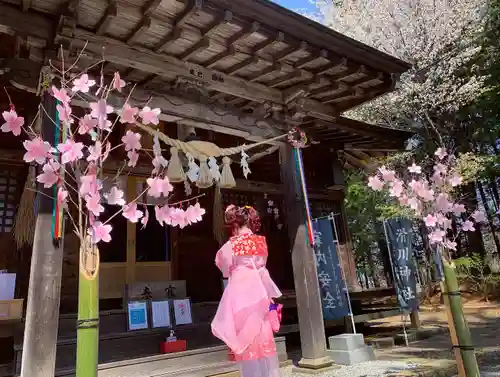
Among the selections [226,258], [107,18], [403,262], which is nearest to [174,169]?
[107,18]

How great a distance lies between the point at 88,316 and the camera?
7.26 feet

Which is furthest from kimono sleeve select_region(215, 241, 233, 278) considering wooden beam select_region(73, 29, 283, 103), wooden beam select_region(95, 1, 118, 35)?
wooden beam select_region(95, 1, 118, 35)

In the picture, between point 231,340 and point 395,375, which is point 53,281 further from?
point 395,375

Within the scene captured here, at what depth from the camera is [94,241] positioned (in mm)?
2291

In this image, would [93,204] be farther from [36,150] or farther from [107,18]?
[107,18]

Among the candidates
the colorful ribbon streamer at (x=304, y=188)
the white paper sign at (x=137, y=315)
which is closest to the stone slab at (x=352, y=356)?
the colorful ribbon streamer at (x=304, y=188)

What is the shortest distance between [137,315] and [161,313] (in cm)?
49

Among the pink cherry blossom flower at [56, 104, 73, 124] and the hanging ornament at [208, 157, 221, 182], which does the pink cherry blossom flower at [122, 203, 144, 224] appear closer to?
the pink cherry blossom flower at [56, 104, 73, 124]

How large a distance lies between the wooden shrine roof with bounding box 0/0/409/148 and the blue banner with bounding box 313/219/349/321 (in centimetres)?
256

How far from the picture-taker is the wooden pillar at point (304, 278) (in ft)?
21.1

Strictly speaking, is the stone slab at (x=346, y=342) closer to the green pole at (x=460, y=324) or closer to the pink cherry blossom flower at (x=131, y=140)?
the green pole at (x=460, y=324)

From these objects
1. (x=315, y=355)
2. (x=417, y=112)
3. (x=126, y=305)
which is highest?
(x=417, y=112)

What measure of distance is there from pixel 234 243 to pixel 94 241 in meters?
2.13

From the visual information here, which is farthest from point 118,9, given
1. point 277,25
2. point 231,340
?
point 231,340
